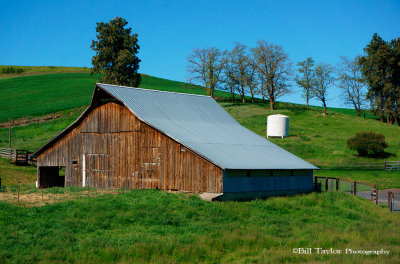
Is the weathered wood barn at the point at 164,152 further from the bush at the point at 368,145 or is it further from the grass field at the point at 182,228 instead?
the bush at the point at 368,145

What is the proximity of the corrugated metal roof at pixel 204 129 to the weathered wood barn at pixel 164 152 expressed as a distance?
64mm

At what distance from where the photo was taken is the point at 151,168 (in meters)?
30.9

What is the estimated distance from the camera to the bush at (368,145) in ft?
184

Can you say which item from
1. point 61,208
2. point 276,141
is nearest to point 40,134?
point 276,141

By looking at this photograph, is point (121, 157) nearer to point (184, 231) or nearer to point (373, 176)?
point (184, 231)

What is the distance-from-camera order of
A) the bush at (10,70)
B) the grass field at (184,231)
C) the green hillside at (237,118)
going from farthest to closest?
the bush at (10,70) < the green hillside at (237,118) < the grass field at (184,231)

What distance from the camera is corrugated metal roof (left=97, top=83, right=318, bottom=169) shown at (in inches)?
1166

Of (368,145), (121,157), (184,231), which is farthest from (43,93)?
(184,231)

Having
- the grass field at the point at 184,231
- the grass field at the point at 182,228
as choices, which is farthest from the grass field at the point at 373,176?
the grass field at the point at 184,231

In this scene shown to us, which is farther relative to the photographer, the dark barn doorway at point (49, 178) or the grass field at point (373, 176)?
the grass field at point (373, 176)

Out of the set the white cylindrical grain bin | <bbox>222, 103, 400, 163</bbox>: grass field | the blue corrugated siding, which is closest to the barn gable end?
the blue corrugated siding

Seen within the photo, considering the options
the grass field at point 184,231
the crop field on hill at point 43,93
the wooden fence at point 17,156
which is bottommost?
the grass field at point 184,231

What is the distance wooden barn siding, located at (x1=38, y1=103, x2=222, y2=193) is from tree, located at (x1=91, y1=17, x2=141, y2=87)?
31.5m

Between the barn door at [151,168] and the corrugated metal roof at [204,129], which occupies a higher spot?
the corrugated metal roof at [204,129]
